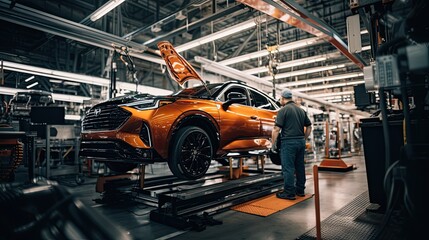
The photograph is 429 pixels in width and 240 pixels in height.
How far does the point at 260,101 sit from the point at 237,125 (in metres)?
1.15

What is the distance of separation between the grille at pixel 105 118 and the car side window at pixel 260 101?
2459mm

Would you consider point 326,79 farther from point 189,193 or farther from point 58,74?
point 58,74

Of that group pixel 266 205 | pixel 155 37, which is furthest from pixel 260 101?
pixel 155 37

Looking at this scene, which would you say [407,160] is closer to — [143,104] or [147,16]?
[143,104]

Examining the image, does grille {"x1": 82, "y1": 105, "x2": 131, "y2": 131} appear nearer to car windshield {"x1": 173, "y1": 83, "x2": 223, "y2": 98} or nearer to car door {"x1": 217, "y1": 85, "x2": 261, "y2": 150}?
car windshield {"x1": 173, "y1": 83, "x2": 223, "y2": 98}

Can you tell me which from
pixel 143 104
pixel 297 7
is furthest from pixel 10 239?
pixel 297 7

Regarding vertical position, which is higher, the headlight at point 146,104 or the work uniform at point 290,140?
the headlight at point 146,104

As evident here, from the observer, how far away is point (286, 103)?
13.9 ft

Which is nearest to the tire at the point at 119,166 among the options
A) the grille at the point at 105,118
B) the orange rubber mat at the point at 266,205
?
the grille at the point at 105,118

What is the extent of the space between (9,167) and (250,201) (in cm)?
447

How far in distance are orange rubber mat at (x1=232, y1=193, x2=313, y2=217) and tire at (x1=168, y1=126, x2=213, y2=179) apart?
2.65 feet

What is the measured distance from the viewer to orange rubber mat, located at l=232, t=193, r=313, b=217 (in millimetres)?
3425

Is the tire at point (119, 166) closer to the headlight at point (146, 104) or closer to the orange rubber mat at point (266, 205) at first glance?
the headlight at point (146, 104)

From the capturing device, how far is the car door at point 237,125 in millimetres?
3912
